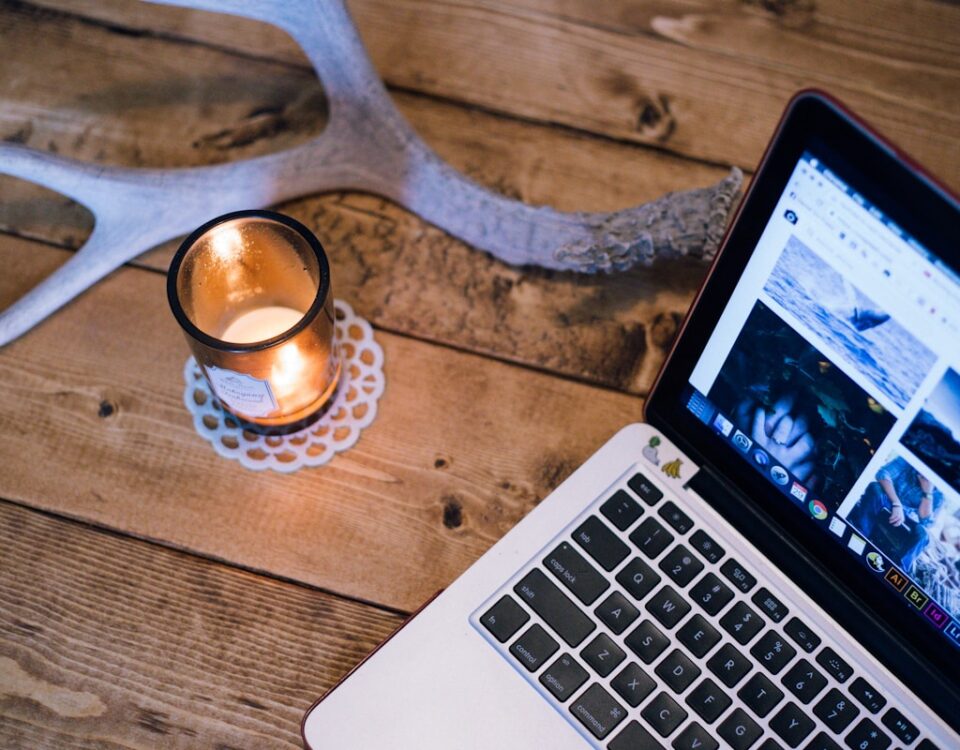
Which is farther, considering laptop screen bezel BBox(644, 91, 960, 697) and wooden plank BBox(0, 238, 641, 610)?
wooden plank BBox(0, 238, 641, 610)

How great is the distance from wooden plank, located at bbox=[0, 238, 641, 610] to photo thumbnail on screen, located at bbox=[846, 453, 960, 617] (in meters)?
0.21

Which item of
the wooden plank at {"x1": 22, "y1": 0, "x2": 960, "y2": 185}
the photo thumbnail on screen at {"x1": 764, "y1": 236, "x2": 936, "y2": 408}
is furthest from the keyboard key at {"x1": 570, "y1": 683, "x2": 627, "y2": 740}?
the wooden plank at {"x1": 22, "y1": 0, "x2": 960, "y2": 185}

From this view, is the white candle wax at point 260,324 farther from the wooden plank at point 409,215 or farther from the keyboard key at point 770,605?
the keyboard key at point 770,605

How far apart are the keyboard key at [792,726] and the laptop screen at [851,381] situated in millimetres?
89

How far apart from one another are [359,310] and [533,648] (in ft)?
0.98

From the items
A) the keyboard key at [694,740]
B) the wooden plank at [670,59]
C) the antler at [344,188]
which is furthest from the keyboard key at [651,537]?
the wooden plank at [670,59]

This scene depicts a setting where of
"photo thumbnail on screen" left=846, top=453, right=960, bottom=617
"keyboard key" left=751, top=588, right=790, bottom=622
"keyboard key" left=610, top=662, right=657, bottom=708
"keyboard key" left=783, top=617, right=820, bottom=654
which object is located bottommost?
"keyboard key" left=610, top=662, right=657, bottom=708

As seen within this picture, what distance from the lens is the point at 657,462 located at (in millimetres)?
622

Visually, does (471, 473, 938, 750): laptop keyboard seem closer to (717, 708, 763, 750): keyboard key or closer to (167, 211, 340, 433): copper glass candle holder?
(717, 708, 763, 750): keyboard key

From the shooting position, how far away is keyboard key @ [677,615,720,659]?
0.57 m

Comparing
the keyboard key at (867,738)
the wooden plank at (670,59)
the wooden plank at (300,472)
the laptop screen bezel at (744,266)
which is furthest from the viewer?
the wooden plank at (670,59)

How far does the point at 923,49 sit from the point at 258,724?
0.78m

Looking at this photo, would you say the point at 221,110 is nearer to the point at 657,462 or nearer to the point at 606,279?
the point at 606,279

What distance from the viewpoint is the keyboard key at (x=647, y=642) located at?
568mm
